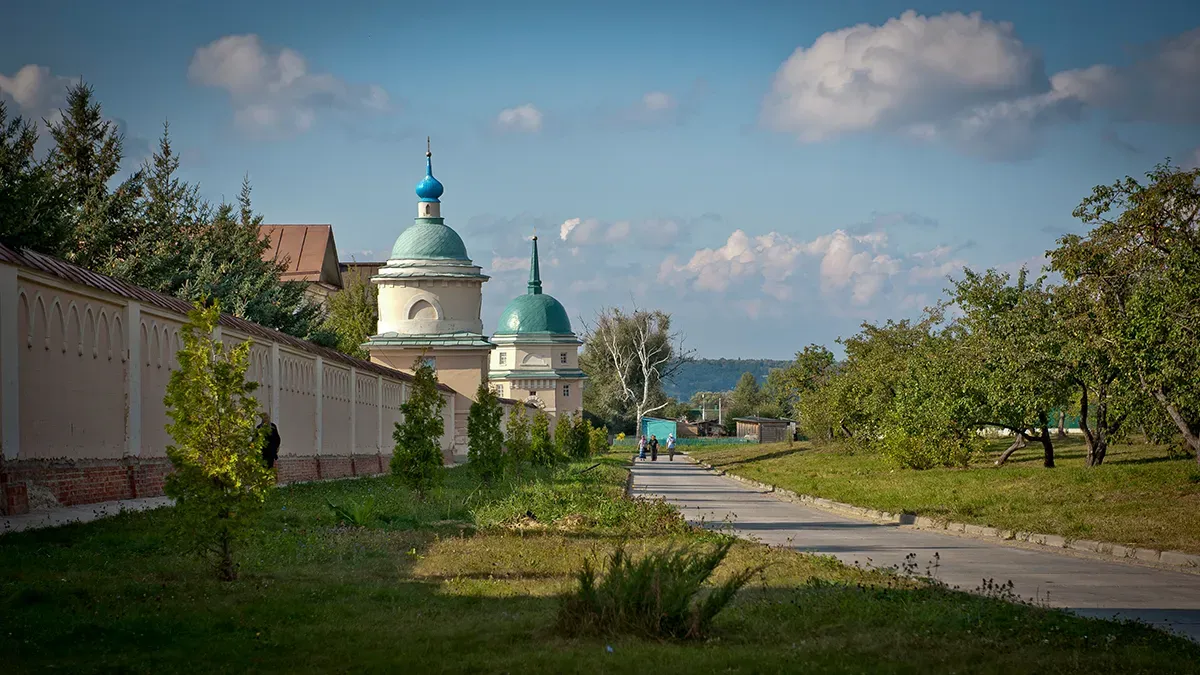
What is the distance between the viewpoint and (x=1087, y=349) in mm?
25797

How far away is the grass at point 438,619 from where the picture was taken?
746cm

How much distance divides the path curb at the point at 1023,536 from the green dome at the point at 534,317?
70.3 metres

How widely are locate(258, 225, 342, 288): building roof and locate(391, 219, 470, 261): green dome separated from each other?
18452 mm

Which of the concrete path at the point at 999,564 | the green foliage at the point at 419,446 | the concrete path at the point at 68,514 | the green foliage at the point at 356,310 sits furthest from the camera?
A: the green foliage at the point at 356,310

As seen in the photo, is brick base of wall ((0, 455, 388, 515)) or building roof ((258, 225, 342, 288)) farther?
building roof ((258, 225, 342, 288))

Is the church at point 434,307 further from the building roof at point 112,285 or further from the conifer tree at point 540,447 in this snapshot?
the building roof at point 112,285

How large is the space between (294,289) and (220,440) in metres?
40.2

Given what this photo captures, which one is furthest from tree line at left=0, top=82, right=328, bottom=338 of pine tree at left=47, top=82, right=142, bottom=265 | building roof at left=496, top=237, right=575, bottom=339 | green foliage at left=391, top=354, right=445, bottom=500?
building roof at left=496, top=237, right=575, bottom=339

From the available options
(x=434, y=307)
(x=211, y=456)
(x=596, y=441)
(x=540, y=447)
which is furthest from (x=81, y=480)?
(x=596, y=441)

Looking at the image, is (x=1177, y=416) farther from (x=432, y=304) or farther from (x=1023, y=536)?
(x=432, y=304)

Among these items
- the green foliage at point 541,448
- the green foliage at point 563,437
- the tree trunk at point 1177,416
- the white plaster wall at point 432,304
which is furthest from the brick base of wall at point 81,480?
the white plaster wall at point 432,304

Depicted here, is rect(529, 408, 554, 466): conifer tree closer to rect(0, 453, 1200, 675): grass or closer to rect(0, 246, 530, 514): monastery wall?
rect(0, 246, 530, 514): monastery wall

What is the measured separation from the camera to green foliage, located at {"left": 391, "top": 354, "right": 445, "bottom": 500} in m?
22.4

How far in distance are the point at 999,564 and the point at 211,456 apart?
29.9 ft
